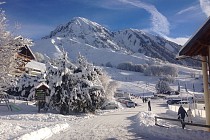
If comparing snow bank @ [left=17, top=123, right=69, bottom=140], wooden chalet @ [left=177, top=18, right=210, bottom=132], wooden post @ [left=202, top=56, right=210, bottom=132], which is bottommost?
snow bank @ [left=17, top=123, right=69, bottom=140]

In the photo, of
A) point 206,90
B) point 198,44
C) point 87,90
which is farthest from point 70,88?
point 198,44

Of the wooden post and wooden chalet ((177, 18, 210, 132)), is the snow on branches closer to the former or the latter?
the wooden post

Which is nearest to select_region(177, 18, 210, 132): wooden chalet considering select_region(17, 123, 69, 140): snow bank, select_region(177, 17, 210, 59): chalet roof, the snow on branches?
select_region(177, 17, 210, 59): chalet roof

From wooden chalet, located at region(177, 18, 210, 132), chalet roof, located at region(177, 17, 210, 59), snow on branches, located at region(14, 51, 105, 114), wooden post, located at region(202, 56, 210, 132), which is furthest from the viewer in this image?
snow on branches, located at region(14, 51, 105, 114)

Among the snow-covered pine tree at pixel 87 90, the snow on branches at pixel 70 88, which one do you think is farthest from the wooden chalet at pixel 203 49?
the snow-covered pine tree at pixel 87 90

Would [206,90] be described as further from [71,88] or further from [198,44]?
[71,88]

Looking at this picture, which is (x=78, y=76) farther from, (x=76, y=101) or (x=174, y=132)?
(x=174, y=132)

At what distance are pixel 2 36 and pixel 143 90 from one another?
156829 millimetres

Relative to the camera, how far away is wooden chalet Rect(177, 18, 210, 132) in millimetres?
17612

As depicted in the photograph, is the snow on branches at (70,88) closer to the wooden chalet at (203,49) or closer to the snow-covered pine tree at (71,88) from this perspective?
the snow-covered pine tree at (71,88)

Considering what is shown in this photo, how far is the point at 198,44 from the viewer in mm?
19312

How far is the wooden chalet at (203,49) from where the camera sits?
17.6m

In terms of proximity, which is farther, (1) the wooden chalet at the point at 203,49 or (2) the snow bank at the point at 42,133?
(2) the snow bank at the point at 42,133

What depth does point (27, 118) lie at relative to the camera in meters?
35.1
